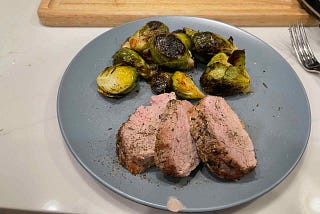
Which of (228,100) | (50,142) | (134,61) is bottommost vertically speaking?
(50,142)

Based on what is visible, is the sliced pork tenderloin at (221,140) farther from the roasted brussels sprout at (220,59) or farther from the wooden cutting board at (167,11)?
the wooden cutting board at (167,11)

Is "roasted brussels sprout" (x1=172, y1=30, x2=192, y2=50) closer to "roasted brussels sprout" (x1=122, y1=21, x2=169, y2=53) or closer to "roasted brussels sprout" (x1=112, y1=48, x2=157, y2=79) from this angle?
"roasted brussels sprout" (x1=122, y1=21, x2=169, y2=53)

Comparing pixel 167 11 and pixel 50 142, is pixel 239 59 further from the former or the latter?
pixel 50 142

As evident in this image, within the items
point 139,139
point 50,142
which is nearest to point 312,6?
point 139,139

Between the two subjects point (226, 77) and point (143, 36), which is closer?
point (226, 77)

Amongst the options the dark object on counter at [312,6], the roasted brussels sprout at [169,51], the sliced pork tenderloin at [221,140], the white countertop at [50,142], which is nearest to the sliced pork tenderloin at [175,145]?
the sliced pork tenderloin at [221,140]

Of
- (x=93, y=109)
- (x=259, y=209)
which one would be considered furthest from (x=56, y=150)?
(x=259, y=209)

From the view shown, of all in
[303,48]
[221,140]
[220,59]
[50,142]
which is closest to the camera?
[221,140]
